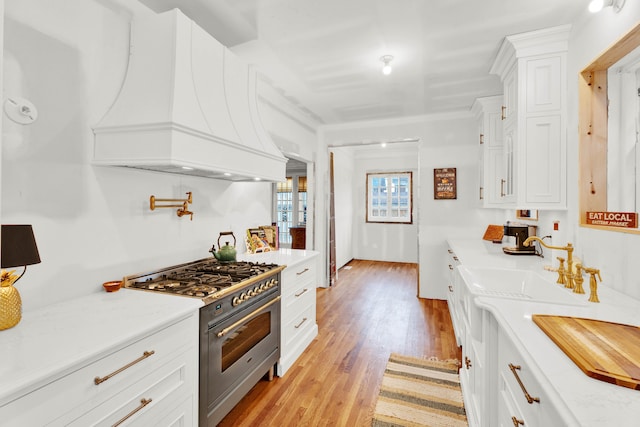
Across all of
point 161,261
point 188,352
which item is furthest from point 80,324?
point 161,261

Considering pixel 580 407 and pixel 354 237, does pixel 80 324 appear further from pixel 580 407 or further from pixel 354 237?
pixel 354 237

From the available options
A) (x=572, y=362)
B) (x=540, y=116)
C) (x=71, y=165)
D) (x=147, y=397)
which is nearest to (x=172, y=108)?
(x=71, y=165)

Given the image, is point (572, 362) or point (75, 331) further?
point (75, 331)

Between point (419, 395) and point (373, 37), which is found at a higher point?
point (373, 37)

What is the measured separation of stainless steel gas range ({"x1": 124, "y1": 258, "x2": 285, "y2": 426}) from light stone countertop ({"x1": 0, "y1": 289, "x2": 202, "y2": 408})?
0.15 m

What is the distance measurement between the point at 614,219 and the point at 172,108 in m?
2.48

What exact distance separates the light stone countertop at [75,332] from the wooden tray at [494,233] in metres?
3.47

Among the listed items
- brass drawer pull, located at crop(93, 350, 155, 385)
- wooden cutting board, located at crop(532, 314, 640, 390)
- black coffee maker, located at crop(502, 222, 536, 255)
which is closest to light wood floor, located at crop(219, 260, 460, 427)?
brass drawer pull, located at crop(93, 350, 155, 385)

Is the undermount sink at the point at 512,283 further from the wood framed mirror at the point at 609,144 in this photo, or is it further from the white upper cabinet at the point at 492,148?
the white upper cabinet at the point at 492,148

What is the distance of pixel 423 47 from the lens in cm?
248

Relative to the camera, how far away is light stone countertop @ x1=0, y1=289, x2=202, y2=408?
3.07ft

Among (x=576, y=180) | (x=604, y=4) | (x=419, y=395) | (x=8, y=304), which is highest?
(x=604, y=4)

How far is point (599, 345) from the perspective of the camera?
996 mm

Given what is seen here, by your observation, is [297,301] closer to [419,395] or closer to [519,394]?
[419,395]
